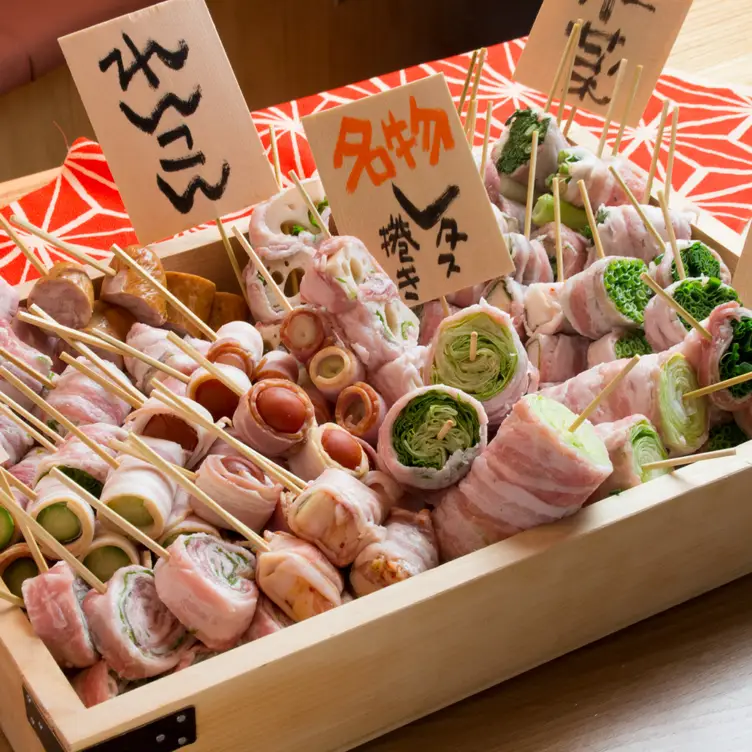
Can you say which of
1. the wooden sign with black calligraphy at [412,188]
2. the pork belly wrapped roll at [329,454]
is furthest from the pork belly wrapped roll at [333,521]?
the wooden sign with black calligraphy at [412,188]

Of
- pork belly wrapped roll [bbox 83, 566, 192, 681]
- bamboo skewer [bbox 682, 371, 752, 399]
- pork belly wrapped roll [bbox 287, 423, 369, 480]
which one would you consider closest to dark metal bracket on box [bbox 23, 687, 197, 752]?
pork belly wrapped roll [bbox 83, 566, 192, 681]

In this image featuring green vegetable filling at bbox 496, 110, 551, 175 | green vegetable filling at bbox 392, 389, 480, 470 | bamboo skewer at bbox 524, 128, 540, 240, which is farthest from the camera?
green vegetable filling at bbox 496, 110, 551, 175

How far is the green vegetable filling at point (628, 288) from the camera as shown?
6.00ft

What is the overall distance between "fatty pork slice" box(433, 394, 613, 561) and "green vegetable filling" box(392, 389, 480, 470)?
5 centimetres

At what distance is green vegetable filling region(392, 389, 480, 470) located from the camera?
4.97 feet

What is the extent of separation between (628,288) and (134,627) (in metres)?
1.06

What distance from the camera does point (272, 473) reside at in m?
1.50

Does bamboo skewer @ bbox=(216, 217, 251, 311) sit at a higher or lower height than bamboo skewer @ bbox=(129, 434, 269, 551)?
higher

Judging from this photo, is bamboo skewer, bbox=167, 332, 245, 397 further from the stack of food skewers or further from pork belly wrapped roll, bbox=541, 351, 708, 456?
pork belly wrapped roll, bbox=541, 351, 708, 456

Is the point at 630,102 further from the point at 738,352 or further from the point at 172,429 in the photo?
the point at 172,429

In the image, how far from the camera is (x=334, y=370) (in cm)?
173

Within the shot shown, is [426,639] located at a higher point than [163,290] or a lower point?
lower

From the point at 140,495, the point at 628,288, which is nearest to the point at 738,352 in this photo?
the point at 628,288

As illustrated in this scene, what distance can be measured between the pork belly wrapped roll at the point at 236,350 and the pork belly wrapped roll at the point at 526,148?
73cm
